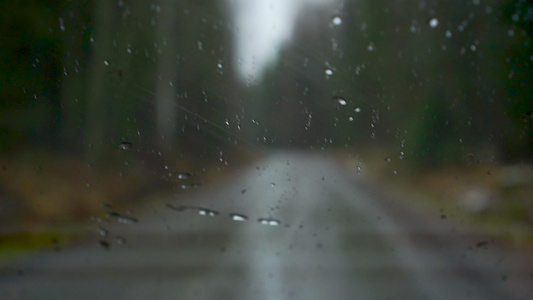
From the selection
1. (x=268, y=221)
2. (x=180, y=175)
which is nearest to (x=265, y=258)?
(x=268, y=221)

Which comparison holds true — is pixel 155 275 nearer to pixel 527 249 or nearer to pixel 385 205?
pixel 385 205

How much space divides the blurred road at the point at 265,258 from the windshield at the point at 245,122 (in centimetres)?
3

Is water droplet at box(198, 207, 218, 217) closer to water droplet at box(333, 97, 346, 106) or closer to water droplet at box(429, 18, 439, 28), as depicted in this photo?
water droplet at box(333, 97, 346, 106)

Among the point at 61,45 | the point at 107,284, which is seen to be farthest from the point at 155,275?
the point at 61,45

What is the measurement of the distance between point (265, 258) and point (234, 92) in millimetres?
1715

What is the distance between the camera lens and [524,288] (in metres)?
4.90

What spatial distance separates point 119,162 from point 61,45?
996 mm

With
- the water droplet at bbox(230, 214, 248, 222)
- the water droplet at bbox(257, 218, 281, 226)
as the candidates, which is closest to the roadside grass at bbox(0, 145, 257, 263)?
the water droplet at bbox(230, 214, 248, 222)

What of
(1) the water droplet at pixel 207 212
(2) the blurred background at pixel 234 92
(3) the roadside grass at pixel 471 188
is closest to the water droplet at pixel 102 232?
(2) the blurred background at pixel 234 92

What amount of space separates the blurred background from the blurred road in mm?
339

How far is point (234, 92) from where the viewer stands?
4855 mm

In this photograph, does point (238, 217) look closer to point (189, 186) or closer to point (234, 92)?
point (189, 186)

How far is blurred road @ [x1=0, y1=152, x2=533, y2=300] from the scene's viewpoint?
5012mm

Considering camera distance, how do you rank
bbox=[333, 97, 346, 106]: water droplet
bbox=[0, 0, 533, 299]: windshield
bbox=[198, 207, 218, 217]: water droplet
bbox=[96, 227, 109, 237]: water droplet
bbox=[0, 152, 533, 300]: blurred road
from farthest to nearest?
bbox=[198, 207, 218, 217]: water droplet
bbox=[0, 152, 533, 300]: blurred road
bbox=[333, 97, 346, 106]: water droplet
bbox=[0, 0, 533, 299]: windshield
bbox=[96, 227, 109, 237]: water droplet
